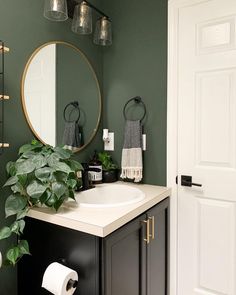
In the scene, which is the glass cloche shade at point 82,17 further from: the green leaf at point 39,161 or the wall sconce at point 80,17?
the green leaf at point 39,161

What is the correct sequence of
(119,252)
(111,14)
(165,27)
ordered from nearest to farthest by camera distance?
(119,252) → (165,27) → (111,14)

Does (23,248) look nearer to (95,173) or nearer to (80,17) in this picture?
(95,173)

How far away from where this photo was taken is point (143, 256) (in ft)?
4.71

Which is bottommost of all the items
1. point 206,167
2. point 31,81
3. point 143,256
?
point 143,256

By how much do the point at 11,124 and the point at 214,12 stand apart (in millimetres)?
1528

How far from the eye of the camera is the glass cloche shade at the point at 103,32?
74.0 inches

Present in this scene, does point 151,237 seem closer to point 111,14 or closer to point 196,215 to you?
point 196,215

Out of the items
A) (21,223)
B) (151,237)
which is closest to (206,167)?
(151,237)

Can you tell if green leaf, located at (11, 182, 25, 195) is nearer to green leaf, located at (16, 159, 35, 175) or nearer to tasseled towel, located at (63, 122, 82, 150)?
green leaf, located at (16, 159, 35, 175)

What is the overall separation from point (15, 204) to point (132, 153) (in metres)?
0.95

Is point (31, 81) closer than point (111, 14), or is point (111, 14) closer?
point (31, 81)

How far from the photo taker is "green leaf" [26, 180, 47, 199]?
1170 millimetres

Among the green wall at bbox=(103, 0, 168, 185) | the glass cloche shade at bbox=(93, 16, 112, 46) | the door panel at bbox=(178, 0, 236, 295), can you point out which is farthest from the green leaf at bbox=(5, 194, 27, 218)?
the glass cloche shade at bbox=(93, 16, 112, 46)

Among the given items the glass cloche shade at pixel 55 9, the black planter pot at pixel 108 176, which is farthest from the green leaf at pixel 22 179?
the glass cloche shade at pixel 55 9
